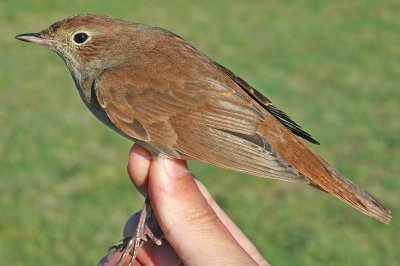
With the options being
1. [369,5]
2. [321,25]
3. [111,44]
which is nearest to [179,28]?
[321,25]

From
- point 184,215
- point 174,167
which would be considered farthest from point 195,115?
point 184,215

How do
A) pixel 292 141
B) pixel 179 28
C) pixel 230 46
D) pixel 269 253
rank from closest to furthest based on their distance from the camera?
pixel 292 141
pixel 269 253
pixel 230 46
pixel 179 28

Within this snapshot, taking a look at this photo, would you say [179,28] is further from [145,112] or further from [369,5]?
[145,112]

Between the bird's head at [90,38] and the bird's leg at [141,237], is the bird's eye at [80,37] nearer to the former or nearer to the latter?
the bird's head at [90,38]

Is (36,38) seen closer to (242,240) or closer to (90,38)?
(90,38)

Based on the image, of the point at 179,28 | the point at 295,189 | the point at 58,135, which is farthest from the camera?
the point at 179,28

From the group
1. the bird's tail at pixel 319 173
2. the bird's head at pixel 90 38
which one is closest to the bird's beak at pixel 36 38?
the bird's head at pixel 90 38

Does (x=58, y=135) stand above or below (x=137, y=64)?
above
